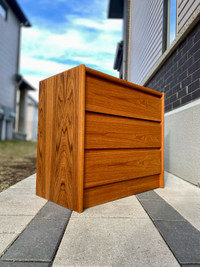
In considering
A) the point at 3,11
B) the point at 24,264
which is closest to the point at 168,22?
the point at 24,264

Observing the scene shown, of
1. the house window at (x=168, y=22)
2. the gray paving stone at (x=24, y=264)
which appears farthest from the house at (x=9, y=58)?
the gray paving stone at (x=24, y=264)

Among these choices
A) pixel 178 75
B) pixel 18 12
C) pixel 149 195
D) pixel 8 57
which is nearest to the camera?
pixel 149 195

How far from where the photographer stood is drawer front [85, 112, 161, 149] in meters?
1.81

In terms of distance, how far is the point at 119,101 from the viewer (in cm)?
206

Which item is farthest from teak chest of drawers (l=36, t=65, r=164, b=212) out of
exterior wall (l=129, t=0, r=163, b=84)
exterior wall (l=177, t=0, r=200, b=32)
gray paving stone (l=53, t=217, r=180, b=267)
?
exterior wall (l=129, t=0, r=163, b=84)

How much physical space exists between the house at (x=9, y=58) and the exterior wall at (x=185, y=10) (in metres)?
12.9

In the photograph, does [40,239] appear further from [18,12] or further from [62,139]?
[18,12]

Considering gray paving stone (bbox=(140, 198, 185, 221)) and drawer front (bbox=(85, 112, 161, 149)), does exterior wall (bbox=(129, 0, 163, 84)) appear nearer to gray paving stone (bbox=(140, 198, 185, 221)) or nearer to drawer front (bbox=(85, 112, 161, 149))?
drawer front (bbox=(85, 112, 161, 149))

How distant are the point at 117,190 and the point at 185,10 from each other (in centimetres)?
274

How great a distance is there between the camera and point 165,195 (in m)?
2.25

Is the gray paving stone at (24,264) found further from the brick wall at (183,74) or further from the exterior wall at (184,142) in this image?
the brick wall at (183,74)

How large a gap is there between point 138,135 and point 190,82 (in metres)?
1.24

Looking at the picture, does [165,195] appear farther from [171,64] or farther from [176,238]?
[171,64]

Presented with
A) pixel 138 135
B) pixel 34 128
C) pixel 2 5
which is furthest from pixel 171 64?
pixel 34 128
